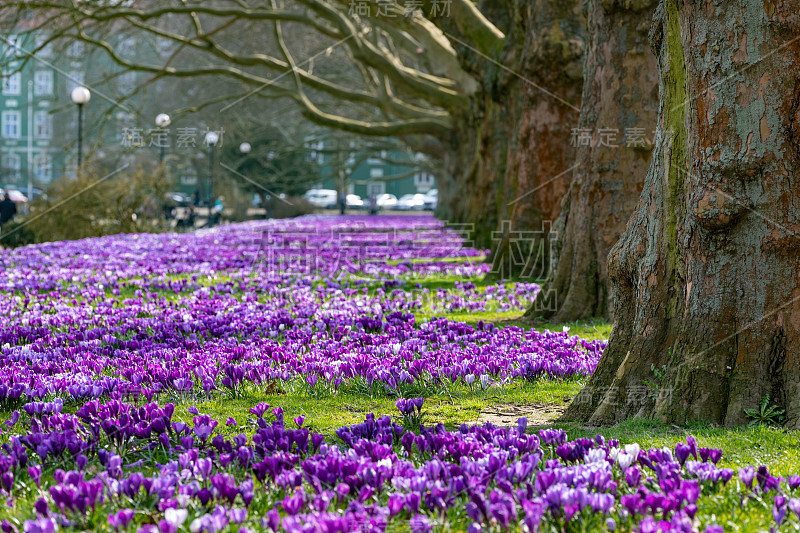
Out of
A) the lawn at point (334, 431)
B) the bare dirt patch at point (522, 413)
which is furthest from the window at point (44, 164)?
the bare dirt patch at point (522, 413)

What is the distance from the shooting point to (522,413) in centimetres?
473

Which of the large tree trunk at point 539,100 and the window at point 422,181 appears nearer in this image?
the large tree trunk at point 539,100

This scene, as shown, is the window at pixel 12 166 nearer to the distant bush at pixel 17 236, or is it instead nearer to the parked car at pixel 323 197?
the parked car at pixel 323 197

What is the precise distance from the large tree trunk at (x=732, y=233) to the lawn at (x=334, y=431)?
0.23 metres

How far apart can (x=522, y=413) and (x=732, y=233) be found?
145 cm

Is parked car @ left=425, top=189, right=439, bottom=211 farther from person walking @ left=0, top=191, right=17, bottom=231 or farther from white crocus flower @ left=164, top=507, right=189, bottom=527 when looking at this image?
white crocus flower @ left=164, top=507, right=189, bottom=527

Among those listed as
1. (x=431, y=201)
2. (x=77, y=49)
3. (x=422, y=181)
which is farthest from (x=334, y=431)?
(x=422, y=181)

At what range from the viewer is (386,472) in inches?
120

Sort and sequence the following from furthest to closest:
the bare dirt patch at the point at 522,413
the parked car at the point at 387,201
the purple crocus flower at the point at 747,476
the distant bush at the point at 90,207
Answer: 1. the parked car at the point at 387,201
2. the distant bush at the point at 90,207
3. the bare dirt patch at the point at 522,413
4. the purple crocus flower at the point at 747,476

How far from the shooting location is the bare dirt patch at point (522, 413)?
14.7 ft

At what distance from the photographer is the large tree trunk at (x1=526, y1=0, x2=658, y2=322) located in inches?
328

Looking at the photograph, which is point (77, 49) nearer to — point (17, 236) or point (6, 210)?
point (6, 210)

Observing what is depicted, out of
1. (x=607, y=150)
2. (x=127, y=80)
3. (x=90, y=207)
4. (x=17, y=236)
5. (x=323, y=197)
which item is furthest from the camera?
(x=323, y=197)

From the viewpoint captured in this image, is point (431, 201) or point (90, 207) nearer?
point (90, 207)
